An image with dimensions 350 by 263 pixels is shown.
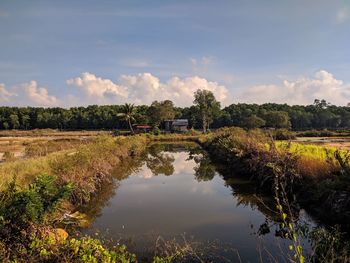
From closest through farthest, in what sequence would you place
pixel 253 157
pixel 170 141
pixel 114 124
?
pixel 253 157, pixel 170 141, pixel 114 124

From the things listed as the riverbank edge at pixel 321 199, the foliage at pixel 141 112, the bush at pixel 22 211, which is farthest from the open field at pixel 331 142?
the foliage at pixel 141 112

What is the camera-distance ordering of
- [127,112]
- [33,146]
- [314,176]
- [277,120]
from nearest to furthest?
[314,176] < [33,146] < [127,112] < [277,120]

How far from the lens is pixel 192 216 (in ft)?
41.2

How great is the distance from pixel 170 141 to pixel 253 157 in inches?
1631

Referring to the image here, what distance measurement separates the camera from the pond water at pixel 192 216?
916 centimetres

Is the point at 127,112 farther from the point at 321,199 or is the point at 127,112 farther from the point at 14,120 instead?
the point at 321,199

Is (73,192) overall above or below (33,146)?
below

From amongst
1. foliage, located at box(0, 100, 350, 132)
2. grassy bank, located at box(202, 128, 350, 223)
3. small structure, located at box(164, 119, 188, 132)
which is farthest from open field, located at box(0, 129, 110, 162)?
foliage, located at box(0, 100, 350, 132)

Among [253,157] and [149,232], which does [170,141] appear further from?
[149,232]

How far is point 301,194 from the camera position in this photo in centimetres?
1288

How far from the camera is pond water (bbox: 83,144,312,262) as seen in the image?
9156 millimetres

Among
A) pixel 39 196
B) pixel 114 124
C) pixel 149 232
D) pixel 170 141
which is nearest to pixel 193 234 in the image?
pixel 149 232

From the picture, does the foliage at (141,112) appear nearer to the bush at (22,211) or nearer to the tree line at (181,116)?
the tree line at (181,116)

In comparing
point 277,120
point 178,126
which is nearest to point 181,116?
point 178,126
